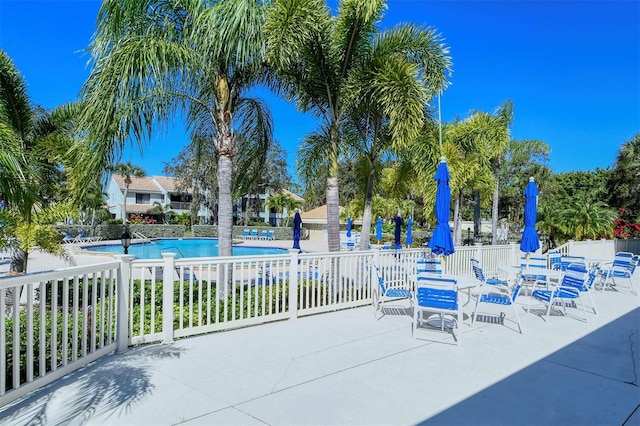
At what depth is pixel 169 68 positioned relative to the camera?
22.0 ft

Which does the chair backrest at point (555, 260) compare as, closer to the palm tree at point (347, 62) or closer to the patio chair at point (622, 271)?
the patio chair at point (622, 271)

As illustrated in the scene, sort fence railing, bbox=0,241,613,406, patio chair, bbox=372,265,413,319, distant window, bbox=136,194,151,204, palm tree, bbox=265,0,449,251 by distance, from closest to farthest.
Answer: fence railing, bbox=0,241,613,406 < patio chair, bbox=372,265,413,319 < palm tree, bbox=265,0,449,251 < distant window, bbox=136,194,151,204

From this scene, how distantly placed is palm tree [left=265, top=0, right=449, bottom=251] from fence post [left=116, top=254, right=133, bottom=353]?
15.0 feet

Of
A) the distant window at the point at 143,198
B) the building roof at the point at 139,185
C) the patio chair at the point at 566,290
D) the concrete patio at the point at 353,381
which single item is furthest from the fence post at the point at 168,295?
the distant window at the point at 143,198

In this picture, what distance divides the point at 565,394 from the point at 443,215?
441cm

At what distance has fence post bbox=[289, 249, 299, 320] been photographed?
6.38 meters

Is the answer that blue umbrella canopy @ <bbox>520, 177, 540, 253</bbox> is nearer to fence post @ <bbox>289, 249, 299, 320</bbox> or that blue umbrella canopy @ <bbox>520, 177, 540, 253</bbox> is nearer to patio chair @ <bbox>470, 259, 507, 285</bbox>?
patio chair @ <bbox>470, 259, 507, 285</bbox>

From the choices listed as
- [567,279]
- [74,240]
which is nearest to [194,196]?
[74,240]

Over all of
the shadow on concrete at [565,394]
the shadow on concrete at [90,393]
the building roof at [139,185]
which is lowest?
the shadow on concrete at [565,394]

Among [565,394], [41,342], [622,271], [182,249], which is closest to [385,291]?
[565,394]

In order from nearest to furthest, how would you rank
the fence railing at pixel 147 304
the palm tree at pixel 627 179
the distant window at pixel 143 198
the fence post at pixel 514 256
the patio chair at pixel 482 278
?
the fence railing at pixel 147 304 → the patio chair at pixel 482 278 → the fence post at pixel 514 256 → the palm tree at pixel 627 179 → the distant window at pixel 143 198

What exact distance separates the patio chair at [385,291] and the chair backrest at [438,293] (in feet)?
2.83

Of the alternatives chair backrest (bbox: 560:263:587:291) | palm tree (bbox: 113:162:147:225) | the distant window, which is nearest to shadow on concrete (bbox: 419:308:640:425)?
chair backrest (bbox: 560:263:587:291)

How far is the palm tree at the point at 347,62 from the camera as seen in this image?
733cm
